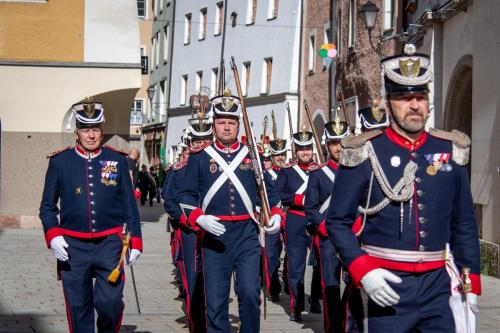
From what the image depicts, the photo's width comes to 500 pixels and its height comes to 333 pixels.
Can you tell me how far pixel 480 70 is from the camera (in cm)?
1645

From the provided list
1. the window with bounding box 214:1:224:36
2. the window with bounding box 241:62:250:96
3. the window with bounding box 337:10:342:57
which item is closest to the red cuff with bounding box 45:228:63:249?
the window with bounding box 337:10:342:57

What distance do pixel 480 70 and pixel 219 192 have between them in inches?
354

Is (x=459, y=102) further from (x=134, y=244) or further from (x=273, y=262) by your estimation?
(x=134, y=244)

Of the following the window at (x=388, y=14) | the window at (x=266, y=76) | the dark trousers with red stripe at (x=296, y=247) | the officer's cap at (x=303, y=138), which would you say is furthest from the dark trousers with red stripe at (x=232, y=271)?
the window at (x=266, y=76)

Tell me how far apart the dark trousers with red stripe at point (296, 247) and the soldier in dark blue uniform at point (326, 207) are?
3.52 feet

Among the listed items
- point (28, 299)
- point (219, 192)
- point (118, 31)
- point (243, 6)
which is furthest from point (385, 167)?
point (243, 6)

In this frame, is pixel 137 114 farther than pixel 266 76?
Yes

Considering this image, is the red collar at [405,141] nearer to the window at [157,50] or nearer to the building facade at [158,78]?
the building facade at [158,78]

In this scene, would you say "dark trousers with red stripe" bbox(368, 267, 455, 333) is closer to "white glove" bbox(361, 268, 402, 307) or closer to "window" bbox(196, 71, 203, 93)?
"white glove" bbox(361, 268, 402, 307)

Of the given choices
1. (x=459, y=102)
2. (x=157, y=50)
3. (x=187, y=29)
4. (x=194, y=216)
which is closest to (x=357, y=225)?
(x=194, y=216)

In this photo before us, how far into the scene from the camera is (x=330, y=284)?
9.72 m

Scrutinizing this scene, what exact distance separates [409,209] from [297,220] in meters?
6.65

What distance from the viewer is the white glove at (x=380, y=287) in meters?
5.16

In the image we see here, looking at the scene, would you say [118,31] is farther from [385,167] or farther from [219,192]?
[385,167]
